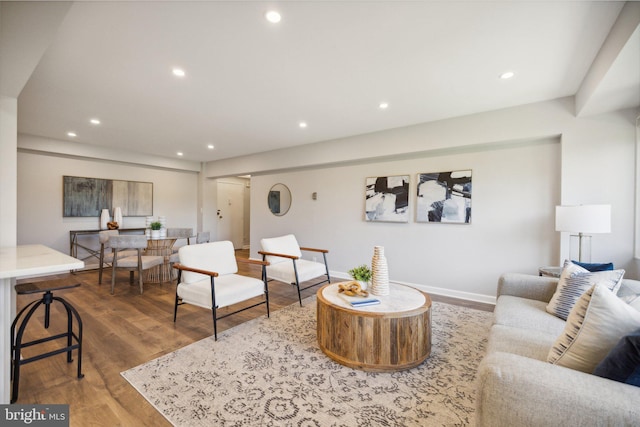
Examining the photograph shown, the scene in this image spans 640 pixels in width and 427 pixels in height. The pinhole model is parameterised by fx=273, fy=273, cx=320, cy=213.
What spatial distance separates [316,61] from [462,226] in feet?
9.62

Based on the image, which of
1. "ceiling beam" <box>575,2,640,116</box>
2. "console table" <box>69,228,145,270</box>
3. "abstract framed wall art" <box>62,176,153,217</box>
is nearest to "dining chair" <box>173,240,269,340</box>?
"ceiling beam" <box>575,2,640,116</box>

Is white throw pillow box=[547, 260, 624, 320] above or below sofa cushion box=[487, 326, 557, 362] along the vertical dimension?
above

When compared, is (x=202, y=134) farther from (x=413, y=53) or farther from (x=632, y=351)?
(x=632, y=351)

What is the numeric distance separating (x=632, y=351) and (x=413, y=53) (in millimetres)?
2230

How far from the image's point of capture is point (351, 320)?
209cm

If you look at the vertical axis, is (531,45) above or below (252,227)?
above

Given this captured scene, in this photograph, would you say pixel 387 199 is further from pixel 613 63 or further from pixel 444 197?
pixel 613 63

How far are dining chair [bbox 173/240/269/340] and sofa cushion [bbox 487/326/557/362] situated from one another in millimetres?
2106

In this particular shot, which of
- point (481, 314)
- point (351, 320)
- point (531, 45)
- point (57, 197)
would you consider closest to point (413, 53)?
point (531, 45)

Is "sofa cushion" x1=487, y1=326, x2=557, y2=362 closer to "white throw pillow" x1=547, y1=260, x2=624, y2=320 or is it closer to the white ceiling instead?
"white throw pillow" x1=547, y1=260, x2=624, y2=320

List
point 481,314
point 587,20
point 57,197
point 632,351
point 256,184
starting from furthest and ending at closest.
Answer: point 256,184 < point 57,197 < point 481,314 < point 587,20 < point 632,351

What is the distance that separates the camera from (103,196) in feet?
18.7

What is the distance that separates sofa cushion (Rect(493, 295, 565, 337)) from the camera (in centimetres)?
184

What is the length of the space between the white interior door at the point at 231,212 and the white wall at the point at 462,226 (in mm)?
3585
